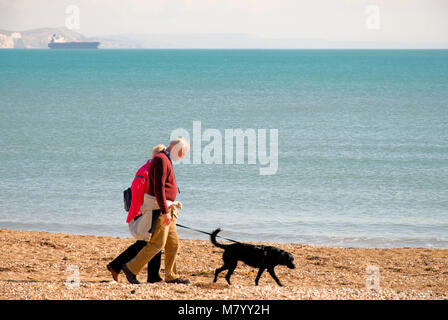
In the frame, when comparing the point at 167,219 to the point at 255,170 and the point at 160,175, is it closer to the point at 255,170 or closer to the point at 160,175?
the point at 160,175

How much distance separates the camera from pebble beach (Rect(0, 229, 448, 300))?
19.5 feet

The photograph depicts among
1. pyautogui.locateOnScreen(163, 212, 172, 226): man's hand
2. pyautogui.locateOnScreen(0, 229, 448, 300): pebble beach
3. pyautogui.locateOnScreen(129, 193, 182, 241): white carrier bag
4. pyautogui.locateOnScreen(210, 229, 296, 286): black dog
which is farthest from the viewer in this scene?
pyautogui.locateOnScreen(210, 229, 296, 286): black dog

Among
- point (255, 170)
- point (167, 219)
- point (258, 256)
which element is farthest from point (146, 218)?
point (255, 170)

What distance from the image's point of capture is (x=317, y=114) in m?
35.2

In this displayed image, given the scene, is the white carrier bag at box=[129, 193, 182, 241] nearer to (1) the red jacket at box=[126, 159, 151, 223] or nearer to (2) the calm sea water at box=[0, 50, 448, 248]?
(1) the red jacket at box=[126, 159, 151, 223]

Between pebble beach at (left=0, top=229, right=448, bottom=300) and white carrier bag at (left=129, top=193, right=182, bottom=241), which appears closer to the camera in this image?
pebble beach at (left=0, top=229, right=448, bottom=300)

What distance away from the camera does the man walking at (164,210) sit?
20.1 feet

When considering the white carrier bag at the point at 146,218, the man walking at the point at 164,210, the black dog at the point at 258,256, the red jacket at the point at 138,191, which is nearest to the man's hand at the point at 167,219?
the man walking at the point at 164,210

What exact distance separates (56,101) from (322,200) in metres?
32.2

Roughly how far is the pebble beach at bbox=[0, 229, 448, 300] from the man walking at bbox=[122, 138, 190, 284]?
0.25m

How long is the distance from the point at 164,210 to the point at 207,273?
2149mm

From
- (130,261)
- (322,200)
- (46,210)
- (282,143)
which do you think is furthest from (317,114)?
(130,261)

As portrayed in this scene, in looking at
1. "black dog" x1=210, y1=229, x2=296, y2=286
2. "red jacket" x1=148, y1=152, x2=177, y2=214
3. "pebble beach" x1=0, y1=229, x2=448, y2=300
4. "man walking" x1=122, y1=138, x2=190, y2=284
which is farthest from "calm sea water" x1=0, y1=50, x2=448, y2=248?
"red jacket" x1=148, y1=152, x2=177, y2=214

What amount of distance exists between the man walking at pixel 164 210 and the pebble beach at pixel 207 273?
0.25 meters
